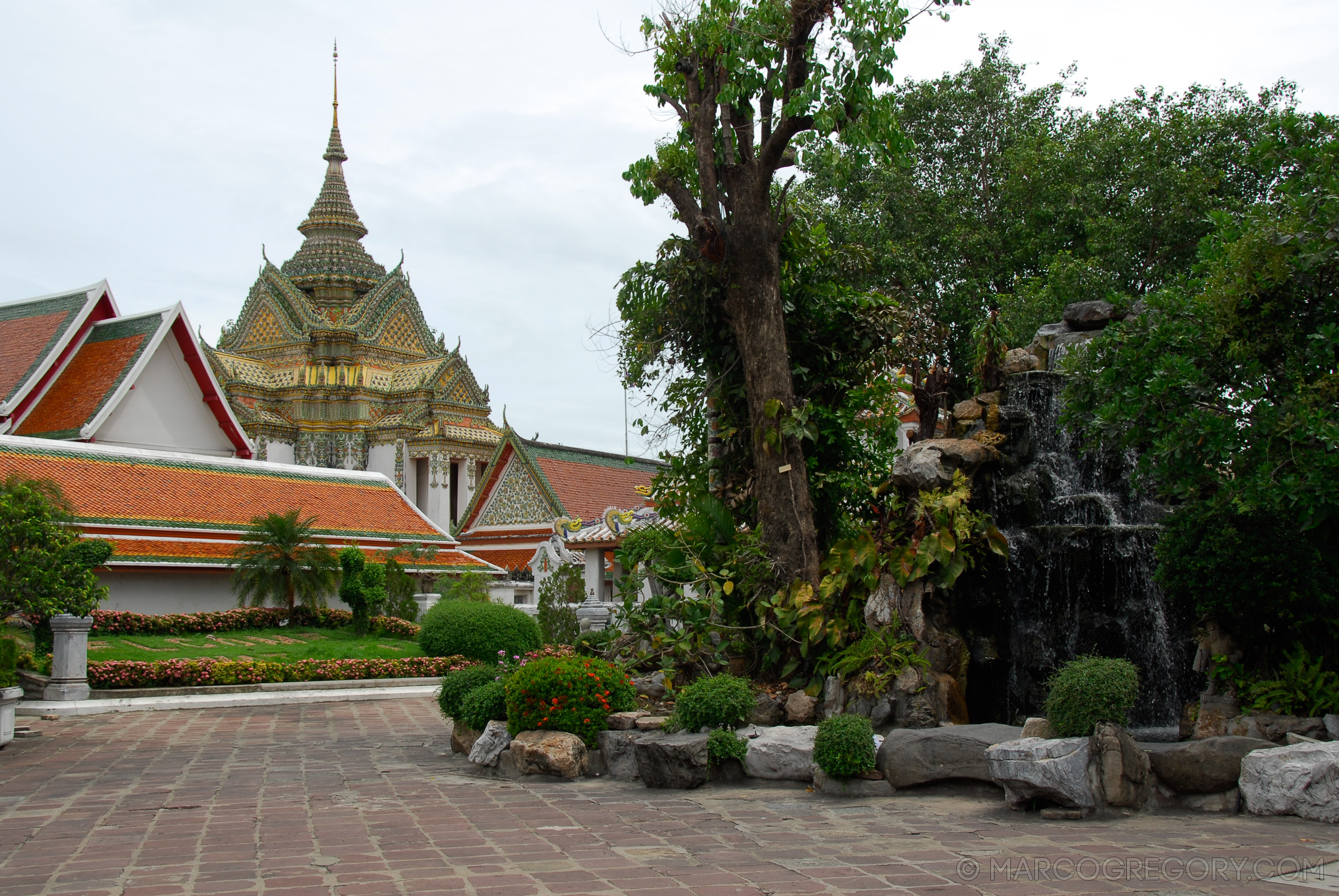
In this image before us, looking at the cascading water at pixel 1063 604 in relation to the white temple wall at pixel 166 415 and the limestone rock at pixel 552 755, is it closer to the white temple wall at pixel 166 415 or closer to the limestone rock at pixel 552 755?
the limestone rock at pixel 552 755

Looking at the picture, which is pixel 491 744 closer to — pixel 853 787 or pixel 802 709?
pixel 802 709

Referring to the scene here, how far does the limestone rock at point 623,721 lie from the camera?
9.02 metres

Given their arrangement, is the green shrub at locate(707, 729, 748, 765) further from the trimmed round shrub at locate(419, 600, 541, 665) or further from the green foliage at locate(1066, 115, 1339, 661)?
the trimmed round shrub at locate(419, 600, 541, 665)

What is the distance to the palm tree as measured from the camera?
19172 millimetres

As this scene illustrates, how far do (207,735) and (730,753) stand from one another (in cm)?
660

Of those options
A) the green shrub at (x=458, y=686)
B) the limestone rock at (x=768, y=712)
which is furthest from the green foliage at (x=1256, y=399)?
the green shrub at (x=458, y=686)

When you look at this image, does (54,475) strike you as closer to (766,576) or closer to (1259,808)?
(766,576)

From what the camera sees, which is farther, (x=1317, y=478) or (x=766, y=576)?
(x=766, y=576)

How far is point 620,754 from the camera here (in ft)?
28.9

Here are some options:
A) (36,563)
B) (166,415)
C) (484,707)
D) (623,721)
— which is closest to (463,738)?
(484,707)

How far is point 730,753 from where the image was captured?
820 centimetres

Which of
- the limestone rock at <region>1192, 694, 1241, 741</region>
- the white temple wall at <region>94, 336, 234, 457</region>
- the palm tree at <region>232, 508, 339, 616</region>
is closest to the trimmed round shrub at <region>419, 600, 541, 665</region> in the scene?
the palm tree at <region>232, 508, 339, 616</region>

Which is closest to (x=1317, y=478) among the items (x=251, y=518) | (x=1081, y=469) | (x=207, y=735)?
(x=1081, y=469)

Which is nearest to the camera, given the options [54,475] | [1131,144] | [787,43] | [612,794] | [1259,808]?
[1259,808]
